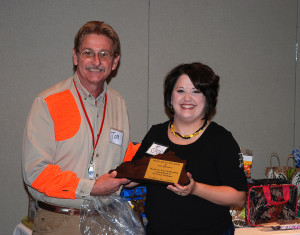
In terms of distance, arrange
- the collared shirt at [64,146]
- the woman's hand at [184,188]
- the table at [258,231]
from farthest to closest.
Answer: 1. the table at [258,231]
2. the collared shirt at [64,146]
3. the woman's hand at [184,188]

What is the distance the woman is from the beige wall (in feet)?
4.82

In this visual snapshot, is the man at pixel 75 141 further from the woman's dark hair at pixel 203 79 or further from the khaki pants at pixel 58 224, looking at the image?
the woman's dark hair at pixel 203 79

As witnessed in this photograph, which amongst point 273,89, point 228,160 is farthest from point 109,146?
point 273,89

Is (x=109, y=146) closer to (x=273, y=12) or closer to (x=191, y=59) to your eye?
(x=191, y=59)

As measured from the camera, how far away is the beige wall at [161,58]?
117 inches

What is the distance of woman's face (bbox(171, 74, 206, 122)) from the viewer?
1796 millimetres

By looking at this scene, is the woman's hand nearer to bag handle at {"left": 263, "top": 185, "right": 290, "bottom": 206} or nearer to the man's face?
the man's face

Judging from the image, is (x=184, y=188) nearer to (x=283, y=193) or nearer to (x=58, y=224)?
(x=58, y=224)

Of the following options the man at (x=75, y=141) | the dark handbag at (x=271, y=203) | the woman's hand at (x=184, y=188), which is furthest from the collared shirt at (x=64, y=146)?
the dark handbag at (x=271, y=203)

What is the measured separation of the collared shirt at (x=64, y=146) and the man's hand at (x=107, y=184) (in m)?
0.03

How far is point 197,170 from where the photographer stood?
171cm

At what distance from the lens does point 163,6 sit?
3.32m

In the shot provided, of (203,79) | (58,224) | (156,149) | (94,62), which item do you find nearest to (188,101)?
(203,79)

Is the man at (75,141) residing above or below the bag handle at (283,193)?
above
